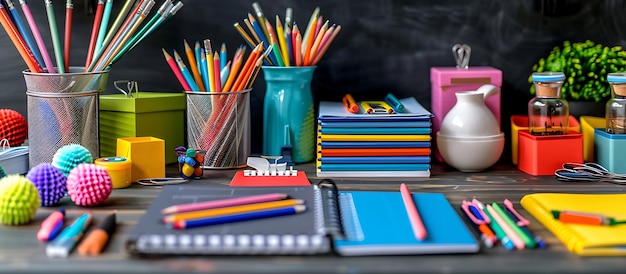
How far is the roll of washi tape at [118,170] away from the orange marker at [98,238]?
0.23 m

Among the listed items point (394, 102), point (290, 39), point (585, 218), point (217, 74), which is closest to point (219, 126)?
point (217, 74)

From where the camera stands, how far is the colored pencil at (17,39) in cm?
122

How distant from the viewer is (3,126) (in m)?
1.34

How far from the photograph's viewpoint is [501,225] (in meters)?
0.93

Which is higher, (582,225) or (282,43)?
(282,43)

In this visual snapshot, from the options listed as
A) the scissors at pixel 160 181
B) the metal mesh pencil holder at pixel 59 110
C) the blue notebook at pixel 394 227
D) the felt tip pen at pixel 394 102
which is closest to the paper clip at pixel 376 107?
the felt tip pen at pixel 394 102

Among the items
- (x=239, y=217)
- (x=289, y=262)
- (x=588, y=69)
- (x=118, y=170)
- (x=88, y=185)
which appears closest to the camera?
(x=289, y=262)

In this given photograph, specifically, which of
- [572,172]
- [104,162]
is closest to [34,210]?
[104,162]

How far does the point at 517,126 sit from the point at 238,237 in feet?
2.38

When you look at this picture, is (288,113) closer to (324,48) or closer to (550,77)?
(324,48)

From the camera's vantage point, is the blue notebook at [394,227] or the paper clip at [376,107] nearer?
the blue notebook at [394,227]

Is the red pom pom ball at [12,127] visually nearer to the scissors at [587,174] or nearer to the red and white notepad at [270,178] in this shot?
the red and white notepad at [270,178]

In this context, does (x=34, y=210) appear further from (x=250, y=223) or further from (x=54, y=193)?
(x=250, y=223)

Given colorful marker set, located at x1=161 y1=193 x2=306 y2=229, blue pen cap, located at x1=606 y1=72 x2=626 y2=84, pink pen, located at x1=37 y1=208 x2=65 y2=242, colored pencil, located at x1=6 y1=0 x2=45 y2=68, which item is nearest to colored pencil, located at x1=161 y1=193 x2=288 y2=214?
colorful marker set, located at x1=161 y1=193 x2=306 y2=229
